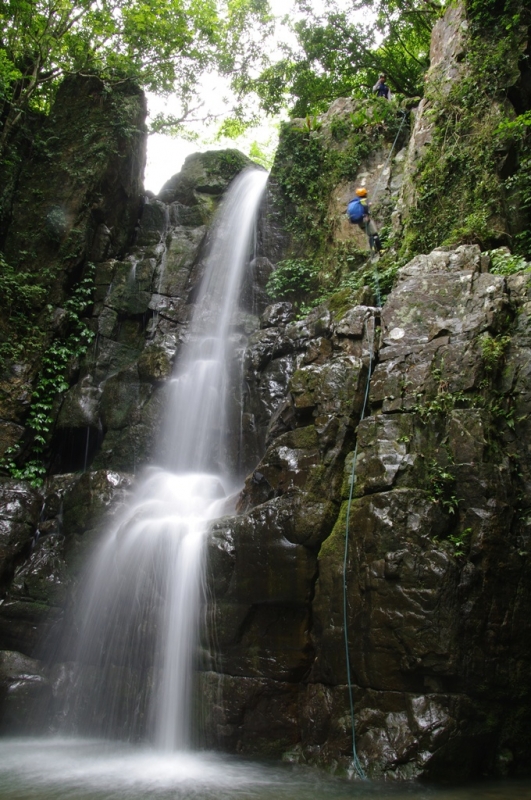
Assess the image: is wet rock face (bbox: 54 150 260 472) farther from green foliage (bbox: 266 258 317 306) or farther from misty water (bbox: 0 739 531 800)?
misty water (bbox: 0 739 531 800)

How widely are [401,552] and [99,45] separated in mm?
15952

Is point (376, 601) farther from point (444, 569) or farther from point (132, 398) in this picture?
point (132, 398)

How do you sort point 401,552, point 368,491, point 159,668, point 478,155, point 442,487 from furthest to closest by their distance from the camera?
point 478,155 → point 159,668 → point 368,491 → point 442,487 → point 401,552

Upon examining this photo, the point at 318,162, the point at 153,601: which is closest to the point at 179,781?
the point at 153,601

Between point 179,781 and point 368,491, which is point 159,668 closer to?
point 179,781

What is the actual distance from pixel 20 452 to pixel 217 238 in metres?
8.06

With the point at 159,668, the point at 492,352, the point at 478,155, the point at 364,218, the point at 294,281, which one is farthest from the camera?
the point at 294,281

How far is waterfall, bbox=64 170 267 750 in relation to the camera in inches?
275

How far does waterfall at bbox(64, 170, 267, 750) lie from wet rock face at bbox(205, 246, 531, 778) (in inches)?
23.9

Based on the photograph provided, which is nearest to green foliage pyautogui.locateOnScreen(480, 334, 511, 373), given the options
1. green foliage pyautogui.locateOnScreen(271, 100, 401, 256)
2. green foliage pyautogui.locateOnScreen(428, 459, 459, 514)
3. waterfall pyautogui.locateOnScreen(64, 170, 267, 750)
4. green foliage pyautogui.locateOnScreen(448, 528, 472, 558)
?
green foliage pyautogui.locateOnScreen(428, 459, 459, 514)

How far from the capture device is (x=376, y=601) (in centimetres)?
581

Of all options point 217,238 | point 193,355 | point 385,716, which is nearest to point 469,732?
point 385,716

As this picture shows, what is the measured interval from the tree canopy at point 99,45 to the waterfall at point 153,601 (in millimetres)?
10419

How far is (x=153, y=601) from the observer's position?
7.54m
